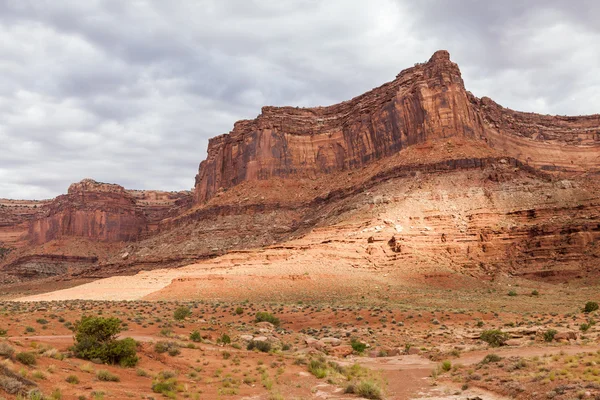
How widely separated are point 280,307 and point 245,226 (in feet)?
142

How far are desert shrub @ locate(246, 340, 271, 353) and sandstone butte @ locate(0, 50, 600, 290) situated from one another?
93.3 feet

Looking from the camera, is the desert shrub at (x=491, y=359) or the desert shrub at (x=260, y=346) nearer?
the desert shrub at (x=491, y=359)

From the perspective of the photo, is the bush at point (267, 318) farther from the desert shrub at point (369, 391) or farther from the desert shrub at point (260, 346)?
the desert shrub at point (369, 391)

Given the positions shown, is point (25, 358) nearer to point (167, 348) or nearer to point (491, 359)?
point (167, 348)

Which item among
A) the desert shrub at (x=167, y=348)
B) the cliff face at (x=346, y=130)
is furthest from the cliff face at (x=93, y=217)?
the desert shrub at (x=167, y=348)

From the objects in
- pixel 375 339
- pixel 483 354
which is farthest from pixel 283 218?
pixel 483 354

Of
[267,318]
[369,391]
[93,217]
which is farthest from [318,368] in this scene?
[93,217]

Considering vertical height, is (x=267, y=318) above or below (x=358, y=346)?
above

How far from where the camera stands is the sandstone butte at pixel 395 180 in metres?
48.4

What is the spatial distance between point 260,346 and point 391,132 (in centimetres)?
5615

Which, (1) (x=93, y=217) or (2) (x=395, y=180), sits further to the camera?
(1) (x=93, y=217)

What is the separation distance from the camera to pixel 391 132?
70.9m

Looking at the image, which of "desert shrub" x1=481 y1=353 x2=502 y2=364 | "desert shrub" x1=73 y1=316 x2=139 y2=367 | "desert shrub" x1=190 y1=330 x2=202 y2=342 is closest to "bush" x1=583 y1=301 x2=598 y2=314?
"desert shrub" x1=481 y1=353 x2=502 y2=364

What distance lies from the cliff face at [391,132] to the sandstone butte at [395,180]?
0.74 ft
